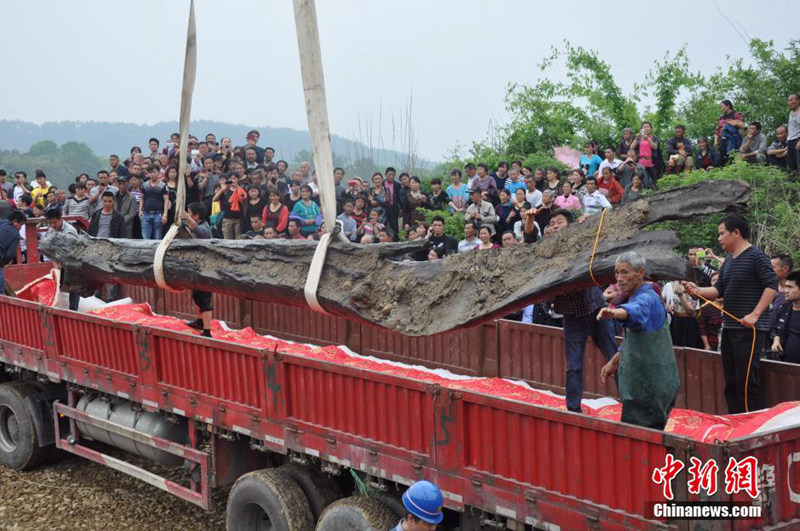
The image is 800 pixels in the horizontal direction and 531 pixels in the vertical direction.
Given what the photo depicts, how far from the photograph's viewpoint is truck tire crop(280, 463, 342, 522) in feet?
16.4

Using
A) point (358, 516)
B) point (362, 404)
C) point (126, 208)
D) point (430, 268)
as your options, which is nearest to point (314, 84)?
point (430, 268)

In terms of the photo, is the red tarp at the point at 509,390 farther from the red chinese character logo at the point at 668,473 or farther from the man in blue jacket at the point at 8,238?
the man in blue jacket at the point at 8,238

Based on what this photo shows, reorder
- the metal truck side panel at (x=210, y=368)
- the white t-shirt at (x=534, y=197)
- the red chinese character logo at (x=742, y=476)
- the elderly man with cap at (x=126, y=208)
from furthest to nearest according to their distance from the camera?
1. the elderly man with cap at (x=126, y=208)
2. the white t-shirt at (x=534, y=197)
3. the metal truck side panel at (x=210, y=368)
4. the red chinese character logo at (x=742, y=476)

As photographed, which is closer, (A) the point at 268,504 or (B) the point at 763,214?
(A) the point at 268,504

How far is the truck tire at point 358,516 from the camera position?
174 inches

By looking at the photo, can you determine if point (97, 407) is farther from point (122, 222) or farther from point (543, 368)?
point (122, 222)

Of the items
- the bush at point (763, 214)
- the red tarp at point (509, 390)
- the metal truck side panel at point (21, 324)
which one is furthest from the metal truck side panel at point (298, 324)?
the bush at point (763, 214)

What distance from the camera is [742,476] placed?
317cm

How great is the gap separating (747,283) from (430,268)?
2046mm

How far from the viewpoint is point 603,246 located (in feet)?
13.3

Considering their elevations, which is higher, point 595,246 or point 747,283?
point 595,246

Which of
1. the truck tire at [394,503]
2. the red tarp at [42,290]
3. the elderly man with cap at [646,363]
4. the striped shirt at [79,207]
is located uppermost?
the striped shirt at [79,207]

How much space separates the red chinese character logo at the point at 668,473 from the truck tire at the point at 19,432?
19.6ft

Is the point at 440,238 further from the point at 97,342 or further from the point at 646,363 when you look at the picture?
the point at 646,363
